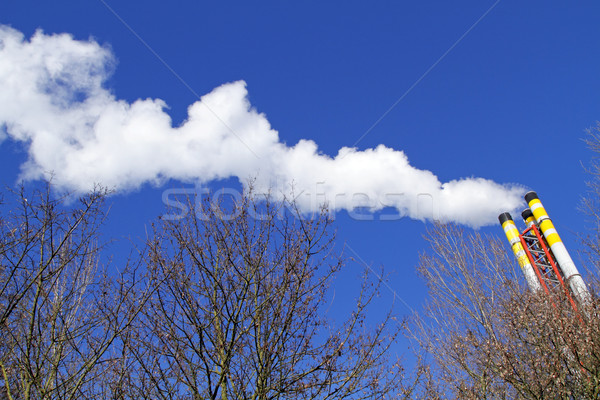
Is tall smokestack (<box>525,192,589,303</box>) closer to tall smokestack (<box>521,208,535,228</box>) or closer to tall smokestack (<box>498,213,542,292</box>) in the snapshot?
tall smokestack (<box>521,208,535,228</box>)

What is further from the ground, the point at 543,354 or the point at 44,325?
the point at 44,325

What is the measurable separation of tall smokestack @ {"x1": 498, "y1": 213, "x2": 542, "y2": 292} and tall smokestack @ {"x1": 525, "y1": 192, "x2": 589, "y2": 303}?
3.58 ft

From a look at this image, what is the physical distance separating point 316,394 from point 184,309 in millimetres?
2212

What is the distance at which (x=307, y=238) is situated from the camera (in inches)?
257

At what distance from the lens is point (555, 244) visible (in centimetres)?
1811

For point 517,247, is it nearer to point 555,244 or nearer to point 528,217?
point 555,244

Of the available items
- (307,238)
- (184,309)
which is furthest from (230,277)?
(307,238)

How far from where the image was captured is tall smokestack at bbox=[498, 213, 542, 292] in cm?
1653

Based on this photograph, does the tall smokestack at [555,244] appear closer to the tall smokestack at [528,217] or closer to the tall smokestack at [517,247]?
the tall smokestack at [528,217]

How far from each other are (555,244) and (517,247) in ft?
5.10

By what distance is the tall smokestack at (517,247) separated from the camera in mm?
16531

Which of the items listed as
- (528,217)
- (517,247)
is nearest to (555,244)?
(517,247)

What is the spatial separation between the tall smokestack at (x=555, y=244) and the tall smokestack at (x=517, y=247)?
109 cm

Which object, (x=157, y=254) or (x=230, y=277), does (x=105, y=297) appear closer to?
(x=157, y=254)
